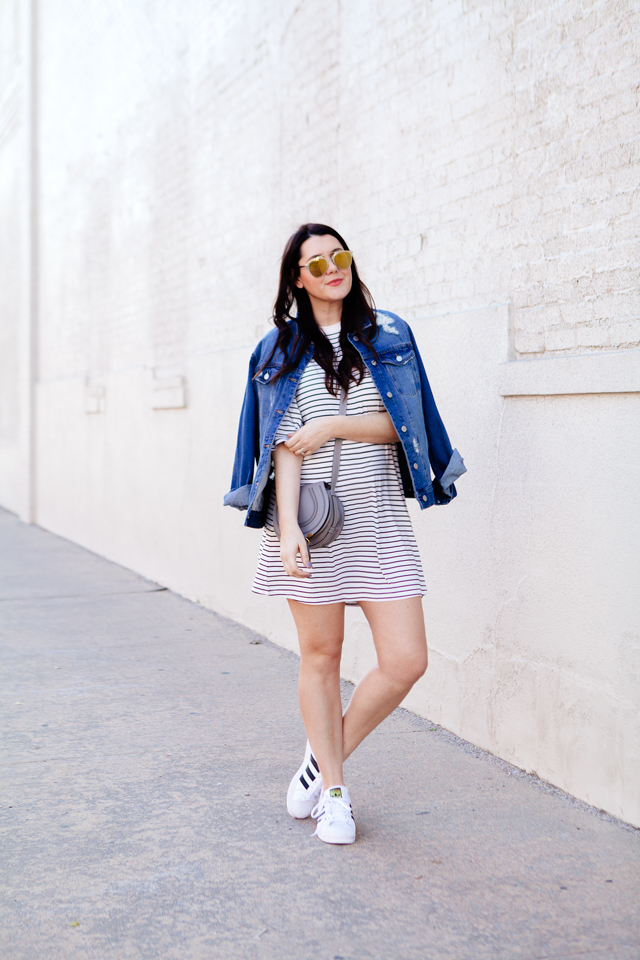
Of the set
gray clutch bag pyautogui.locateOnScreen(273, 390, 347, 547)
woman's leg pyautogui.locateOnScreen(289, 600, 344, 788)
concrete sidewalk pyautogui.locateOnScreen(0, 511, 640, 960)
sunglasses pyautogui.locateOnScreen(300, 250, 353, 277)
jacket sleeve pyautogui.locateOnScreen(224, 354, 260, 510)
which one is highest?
sunglasses pyautogui.locateOnScreen(300, 250, 353, 277)

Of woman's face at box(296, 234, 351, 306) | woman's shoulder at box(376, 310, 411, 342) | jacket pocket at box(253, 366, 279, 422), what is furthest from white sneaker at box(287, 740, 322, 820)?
woman's face at box(296, 234, 351, 306)

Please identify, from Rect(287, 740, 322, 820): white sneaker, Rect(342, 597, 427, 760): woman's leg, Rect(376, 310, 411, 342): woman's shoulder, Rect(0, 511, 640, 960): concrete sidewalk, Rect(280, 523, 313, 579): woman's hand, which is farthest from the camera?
Rect(287, 740, 322, 820): white sneaker

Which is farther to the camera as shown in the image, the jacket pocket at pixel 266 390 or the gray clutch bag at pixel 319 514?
the jacket pocket at pixel 266 390

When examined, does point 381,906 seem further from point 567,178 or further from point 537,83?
point 537,83

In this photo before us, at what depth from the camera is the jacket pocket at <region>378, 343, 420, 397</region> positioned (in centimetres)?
314

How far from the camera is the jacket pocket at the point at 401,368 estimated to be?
3.14 metres

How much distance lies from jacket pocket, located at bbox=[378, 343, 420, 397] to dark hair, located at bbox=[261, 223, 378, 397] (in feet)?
0.21

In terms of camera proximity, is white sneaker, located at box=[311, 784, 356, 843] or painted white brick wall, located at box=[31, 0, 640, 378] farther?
painted white brick wall, located at box=[31, 0, 640, 378]

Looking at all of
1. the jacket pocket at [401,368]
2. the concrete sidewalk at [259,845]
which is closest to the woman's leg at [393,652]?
the concrete sidewalk at [259,845]

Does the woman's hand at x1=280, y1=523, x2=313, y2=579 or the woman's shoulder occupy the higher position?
the woman's shoulder

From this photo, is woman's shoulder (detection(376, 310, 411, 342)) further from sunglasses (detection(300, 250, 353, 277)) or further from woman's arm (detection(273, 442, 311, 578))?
woman's arm (detection(273, 442, 311, 578))

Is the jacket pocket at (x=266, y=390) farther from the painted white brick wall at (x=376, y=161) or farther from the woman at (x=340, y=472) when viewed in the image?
the painted white brick wall at (x=376, y=161)

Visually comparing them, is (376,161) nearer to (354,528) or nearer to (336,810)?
(354,528)

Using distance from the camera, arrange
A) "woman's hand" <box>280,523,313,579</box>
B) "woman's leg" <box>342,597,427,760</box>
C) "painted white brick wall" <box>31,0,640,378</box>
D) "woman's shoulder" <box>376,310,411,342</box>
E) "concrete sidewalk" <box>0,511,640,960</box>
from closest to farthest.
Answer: "concrete sidewalk" <box>0,511,640,960</box> → "woman's hand" <box>280,523,313,579</box> → "woman's leg" <box>342,597,427,760</box> → "woman's shoulder" <box>376,310,411,342</box> → "painted white brick wall" <box>31,0,640,378</box>
